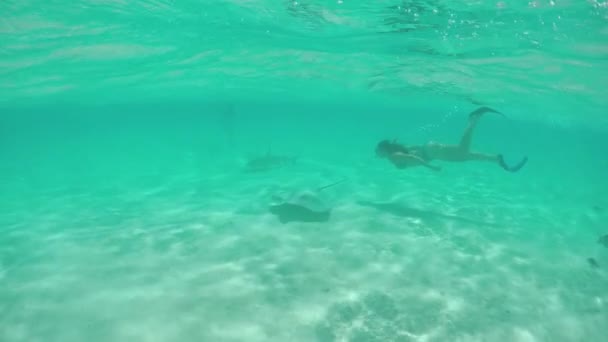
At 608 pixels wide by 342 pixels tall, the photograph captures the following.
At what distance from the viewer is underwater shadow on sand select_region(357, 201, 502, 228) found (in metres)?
12.9

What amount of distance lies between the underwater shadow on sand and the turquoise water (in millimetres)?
129

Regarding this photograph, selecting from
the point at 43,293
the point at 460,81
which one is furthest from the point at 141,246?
the point at 460,81

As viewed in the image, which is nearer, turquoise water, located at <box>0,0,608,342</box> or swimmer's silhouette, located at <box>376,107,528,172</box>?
turquoise water, located at <box>0,0,608,342</box>

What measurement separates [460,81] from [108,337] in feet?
94.6

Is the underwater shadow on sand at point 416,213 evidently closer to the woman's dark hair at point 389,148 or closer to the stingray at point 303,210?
the stingray at point 303,210

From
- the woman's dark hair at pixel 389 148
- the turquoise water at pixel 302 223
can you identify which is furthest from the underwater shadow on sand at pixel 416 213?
the woman's dark hair at pixel 389 148

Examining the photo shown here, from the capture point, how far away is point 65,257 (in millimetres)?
9102

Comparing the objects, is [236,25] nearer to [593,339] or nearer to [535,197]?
[593,339]

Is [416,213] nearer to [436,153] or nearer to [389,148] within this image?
[436,153]

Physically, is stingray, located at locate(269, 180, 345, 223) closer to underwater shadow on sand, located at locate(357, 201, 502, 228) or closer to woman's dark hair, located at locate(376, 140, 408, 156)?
woman's dark hair, located at locate(376, 140, 408, 156)

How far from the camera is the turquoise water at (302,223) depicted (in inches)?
265

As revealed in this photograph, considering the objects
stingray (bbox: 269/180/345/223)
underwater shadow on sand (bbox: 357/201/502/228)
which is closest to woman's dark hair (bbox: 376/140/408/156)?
stingray (bbox: 269/180/345/223)

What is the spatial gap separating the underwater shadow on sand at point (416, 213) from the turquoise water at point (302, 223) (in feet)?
0.42

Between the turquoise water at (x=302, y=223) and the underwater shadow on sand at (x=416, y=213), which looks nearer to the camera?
the turquoise water at (x=302, y=223)
